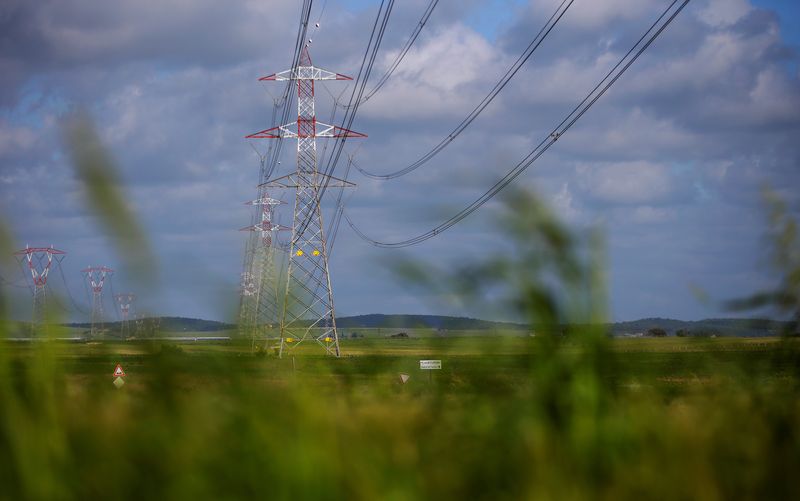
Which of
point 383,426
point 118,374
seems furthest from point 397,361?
point 118,374

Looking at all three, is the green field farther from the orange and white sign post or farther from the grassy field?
the orange and white sign post

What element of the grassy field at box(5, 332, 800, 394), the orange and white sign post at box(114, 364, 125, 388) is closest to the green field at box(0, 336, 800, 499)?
the grassy field at box(5, 332, 800, 394)

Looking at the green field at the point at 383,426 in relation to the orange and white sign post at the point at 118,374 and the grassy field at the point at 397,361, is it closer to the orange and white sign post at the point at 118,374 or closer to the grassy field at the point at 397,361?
the grassy field at the point at 397,361

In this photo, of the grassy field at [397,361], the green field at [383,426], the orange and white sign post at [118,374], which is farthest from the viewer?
the orange and white sign post at [118,374]

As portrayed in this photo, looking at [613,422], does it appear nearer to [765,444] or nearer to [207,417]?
[765,444]

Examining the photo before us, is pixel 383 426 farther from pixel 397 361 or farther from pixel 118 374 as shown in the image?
pixel 118 374

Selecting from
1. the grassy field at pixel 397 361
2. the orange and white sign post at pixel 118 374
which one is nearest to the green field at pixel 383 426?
the grassy field at pixel 397 361

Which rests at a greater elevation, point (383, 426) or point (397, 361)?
point (397, 361)

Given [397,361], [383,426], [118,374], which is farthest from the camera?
[118,374]

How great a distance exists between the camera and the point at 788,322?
2.90 m

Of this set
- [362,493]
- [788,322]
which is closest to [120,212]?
[362,493]

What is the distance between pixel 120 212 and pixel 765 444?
159cm

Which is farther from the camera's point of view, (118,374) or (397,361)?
(118,374)

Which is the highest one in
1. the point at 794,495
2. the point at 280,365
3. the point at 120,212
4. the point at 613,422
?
the point at 120,212
